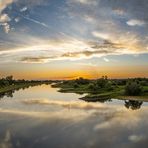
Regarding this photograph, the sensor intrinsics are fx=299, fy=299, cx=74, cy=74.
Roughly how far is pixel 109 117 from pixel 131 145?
15922 mm

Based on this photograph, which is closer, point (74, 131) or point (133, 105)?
point (74, 131)

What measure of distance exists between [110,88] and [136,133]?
6112 cm

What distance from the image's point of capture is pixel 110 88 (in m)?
90.5

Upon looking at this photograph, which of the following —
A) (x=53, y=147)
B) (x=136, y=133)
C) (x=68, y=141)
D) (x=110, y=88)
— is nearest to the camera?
(x=53, y=147)

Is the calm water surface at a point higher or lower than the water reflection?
lower

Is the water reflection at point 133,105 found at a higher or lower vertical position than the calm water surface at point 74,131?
higher

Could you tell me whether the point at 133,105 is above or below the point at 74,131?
above

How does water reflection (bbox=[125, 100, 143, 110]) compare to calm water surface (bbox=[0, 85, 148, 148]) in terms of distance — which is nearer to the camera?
calm water surface (bbox=[0, 85, 148, 148])

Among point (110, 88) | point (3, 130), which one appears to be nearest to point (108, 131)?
point (3, 130)

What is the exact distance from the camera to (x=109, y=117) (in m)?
40.5

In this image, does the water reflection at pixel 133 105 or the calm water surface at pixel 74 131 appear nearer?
the calm water surface at pixel 74 131

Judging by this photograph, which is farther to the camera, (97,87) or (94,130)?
(97,87)

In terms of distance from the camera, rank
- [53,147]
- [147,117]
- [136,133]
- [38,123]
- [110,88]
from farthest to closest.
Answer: [110,88] → [147,117] → [38,123] → [136,133] → [53,147]

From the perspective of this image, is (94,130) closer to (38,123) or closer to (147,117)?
(38,123)
